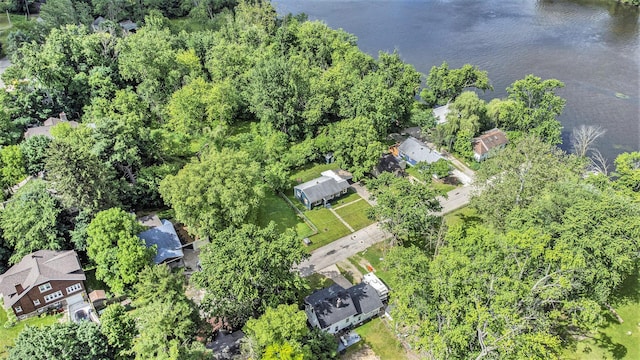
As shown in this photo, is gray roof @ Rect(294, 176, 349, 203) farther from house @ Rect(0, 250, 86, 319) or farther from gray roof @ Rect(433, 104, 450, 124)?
house @ Rect(0, 250, 86, 319)

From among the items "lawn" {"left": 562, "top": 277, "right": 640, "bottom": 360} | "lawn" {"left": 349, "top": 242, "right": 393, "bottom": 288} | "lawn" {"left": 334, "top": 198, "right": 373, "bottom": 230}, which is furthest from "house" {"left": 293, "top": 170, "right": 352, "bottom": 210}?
"lawn" {"left": 562, "top": 277, "right": 640, "bottom": 360}

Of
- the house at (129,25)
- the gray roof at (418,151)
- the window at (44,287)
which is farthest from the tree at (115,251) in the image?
the house at (129,25)

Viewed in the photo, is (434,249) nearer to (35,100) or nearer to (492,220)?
(492,220)

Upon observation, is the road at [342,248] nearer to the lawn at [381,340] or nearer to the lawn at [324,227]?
the lawn at [324,227]

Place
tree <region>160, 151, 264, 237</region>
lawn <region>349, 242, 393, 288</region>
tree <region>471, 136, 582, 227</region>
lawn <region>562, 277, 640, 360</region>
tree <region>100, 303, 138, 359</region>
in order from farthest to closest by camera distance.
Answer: lawn <region>349, 242, 393, 288</region> → tree <region>471, 136, 582, 227</region> → tree <region>160, 151, 264, 237</region> → lawn <region>562, 277, 640, 360</region> → tree <region>100, 303, 138, 359</region>

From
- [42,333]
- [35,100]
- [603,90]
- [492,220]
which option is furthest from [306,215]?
[603,90]
